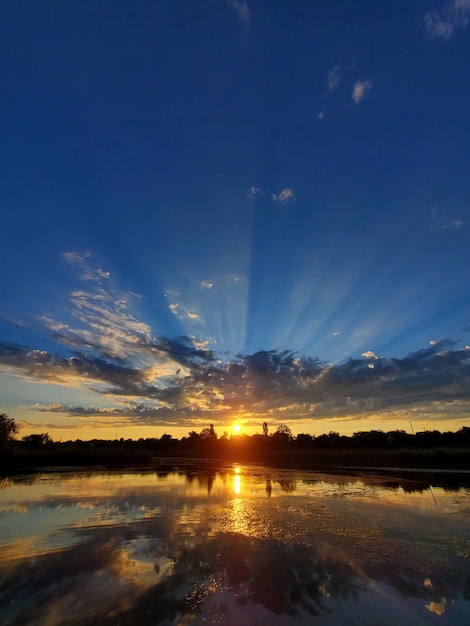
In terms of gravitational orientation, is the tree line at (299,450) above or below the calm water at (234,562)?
above

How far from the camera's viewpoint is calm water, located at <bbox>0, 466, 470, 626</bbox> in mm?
5770

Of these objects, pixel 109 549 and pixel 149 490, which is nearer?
pixel 109 549

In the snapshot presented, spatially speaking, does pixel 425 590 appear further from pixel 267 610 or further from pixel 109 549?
pixel 109 549

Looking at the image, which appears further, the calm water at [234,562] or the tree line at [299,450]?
the tree line at [299,450]

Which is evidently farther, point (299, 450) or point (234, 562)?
point (299, 450)

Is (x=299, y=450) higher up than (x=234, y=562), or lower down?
higher up

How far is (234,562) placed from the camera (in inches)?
322

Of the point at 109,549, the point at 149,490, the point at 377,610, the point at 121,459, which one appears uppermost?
the point at 121,459

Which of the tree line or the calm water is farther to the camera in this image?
the tree line

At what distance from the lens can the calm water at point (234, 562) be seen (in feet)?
18.9

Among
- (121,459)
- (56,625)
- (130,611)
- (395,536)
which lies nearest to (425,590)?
(395,536)

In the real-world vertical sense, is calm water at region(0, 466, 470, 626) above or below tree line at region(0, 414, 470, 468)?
below

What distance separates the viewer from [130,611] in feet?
18.5

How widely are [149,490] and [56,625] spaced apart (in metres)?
15.8
